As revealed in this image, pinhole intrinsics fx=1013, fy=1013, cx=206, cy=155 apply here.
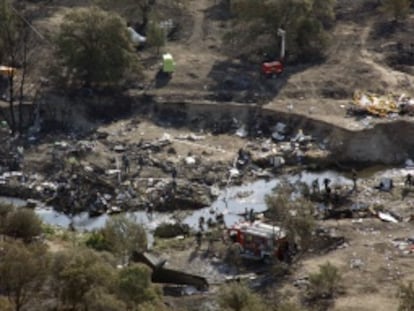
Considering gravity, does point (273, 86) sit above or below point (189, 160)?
above

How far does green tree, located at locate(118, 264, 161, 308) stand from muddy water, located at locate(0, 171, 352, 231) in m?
9.02

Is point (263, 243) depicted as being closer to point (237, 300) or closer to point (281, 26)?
point (237, 300)

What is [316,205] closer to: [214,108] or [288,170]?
[288,170]

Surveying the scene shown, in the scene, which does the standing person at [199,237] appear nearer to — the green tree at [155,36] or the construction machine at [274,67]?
the construction machine at [274,67]

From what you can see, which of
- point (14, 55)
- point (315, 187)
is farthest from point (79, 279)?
point (14, 55)

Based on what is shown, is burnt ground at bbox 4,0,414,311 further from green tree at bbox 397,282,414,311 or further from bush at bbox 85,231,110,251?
green tree at bbox 397,282,414,311

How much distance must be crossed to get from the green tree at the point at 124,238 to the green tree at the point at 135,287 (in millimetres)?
4937

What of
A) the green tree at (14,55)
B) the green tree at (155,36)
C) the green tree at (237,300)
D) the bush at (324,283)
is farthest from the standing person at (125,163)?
the green tree at (237,300)

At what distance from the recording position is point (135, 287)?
21.1 m

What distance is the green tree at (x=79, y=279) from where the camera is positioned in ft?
65.3

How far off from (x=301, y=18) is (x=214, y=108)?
514 cm

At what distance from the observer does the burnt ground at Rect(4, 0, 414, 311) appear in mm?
29000

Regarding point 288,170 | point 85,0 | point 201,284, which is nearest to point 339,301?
point 201,284

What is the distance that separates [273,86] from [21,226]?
14761 mm
